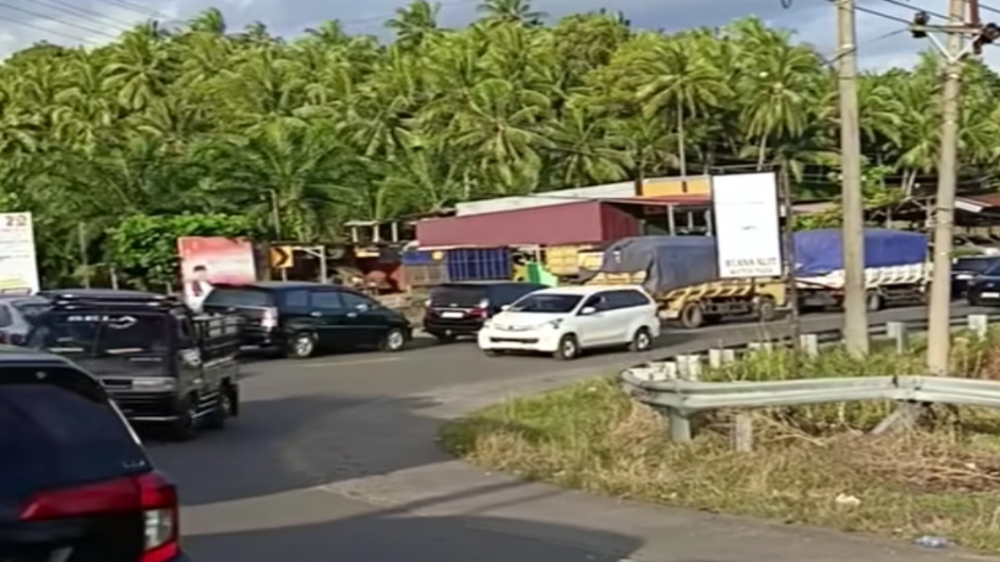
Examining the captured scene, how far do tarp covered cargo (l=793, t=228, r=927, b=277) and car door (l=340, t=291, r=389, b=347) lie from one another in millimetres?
16764

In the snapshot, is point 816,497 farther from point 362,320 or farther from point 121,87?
point 121,87

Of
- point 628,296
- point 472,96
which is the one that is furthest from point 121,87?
point 628,296

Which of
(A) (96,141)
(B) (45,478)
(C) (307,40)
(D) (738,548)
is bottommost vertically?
(D) (738,548)

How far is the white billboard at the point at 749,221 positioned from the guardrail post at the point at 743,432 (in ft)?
18.5

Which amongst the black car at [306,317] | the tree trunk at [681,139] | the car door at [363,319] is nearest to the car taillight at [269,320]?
the black car at [306,317]

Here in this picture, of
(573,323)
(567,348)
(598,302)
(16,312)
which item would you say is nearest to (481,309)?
(598,302)

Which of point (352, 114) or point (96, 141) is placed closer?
point (96, 141)

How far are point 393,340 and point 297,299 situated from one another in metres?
3.02

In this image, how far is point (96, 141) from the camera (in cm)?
6419

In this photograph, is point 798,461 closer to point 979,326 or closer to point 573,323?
point 979,326

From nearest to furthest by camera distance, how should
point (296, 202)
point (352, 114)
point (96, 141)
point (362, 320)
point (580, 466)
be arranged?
1. point (580, 466)
2. point (362, 320)
3. point (296, 202)
4. point (96, 141)
5. point (352, 114)

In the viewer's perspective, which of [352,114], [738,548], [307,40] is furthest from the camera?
[307,40]

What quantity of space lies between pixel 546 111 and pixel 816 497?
2546 inches

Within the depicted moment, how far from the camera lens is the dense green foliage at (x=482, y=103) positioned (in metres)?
70.3
